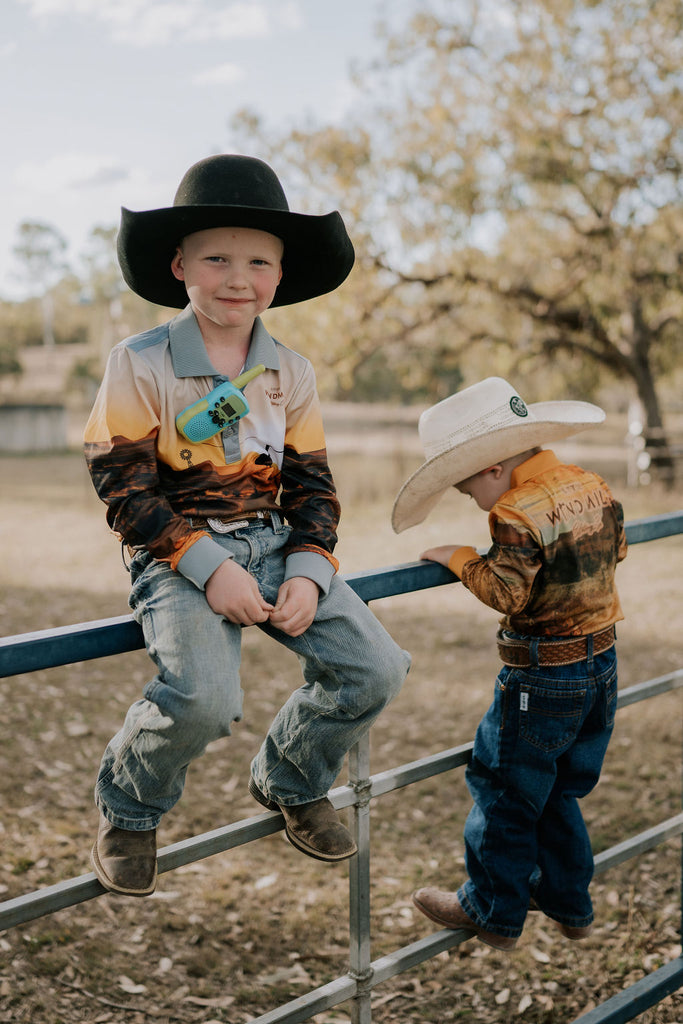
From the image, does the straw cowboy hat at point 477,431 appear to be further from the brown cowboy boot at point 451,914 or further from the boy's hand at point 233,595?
the brown cowboy boot at point 451,914

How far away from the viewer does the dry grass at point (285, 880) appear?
3.20 m

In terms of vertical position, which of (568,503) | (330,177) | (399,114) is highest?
(399,114)

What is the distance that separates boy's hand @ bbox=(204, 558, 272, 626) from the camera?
160 cm

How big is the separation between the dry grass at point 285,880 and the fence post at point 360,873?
54.8 inches

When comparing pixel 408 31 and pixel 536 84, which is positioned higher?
pixel 408 31

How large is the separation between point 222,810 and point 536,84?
44.7ft

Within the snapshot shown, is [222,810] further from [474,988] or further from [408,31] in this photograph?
[408,31]

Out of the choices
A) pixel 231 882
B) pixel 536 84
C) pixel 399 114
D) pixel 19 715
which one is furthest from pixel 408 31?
pixel 231 882

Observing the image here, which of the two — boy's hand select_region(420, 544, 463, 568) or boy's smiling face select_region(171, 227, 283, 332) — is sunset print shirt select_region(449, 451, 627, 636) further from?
boy's smiling face select_region(171, 227, 283, 332)

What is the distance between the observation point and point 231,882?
A: 13.2 feet

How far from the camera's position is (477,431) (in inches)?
76.0

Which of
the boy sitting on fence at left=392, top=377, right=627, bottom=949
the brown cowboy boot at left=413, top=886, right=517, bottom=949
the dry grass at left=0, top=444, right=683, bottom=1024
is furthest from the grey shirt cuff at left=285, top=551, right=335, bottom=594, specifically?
the dry grass at left=0, top=444, right=683, bottom=1024

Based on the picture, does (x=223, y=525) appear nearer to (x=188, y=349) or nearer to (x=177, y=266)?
(x=188, y=349)

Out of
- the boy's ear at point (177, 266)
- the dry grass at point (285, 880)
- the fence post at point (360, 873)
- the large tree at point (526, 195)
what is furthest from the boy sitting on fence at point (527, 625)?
the large tree at point (526, 195)
